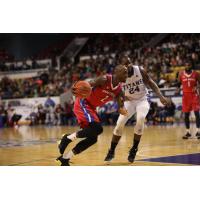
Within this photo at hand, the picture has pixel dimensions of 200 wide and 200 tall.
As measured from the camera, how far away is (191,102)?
468 inches

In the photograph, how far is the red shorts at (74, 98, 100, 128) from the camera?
24.0 feet

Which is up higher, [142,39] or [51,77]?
[142,39]

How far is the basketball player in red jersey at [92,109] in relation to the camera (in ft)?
23.7

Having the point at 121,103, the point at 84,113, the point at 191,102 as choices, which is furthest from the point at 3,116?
the point at 84,113

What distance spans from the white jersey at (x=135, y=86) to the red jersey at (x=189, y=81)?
3669mm

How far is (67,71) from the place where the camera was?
25.1 metres

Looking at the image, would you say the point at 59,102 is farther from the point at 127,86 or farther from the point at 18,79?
the point at 127,86

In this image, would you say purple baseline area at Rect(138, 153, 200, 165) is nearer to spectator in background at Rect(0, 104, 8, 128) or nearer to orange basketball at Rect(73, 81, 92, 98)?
orange basketball at Rect(73, 81, 92, 98)

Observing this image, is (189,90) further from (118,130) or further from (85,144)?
(85,144)

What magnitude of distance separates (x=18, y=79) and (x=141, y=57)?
791cm

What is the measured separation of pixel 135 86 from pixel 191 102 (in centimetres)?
403

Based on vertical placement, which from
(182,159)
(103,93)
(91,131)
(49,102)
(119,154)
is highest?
(103,93)
